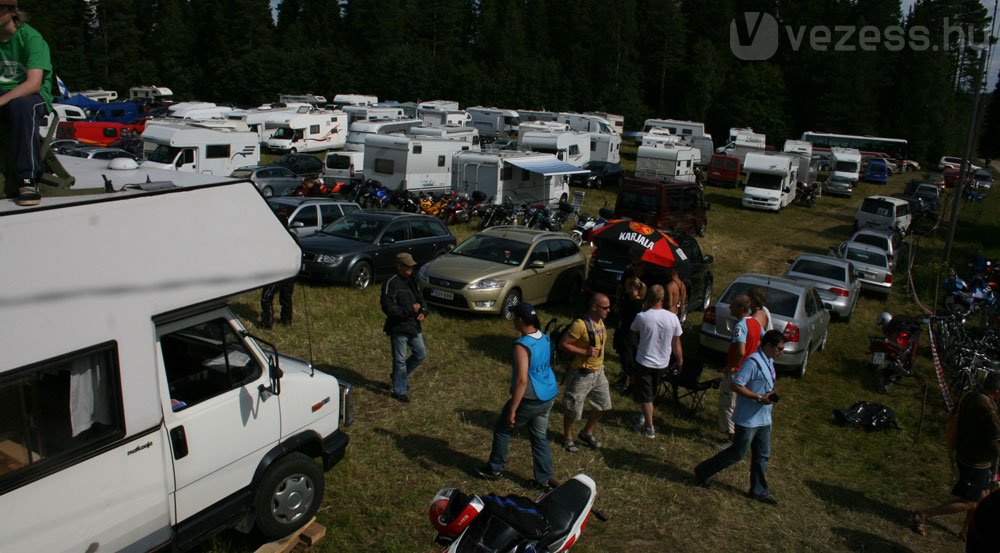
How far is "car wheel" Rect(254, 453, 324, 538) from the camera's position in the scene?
4898 millimetres

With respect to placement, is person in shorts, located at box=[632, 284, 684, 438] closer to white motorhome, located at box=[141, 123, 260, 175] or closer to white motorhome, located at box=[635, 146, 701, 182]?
white motorhome, located at box=[141, 123, 260, 175]

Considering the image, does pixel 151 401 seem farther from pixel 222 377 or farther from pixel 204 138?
pixel 204 138

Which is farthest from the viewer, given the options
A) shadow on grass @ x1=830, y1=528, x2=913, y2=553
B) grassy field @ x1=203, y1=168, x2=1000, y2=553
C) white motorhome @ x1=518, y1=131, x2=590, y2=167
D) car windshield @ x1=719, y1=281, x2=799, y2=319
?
white motorhome @ x1=518, y1=131, x2=590, y2=167

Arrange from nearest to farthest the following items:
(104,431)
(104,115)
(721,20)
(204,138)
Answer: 1. (104,431)
2. (204,138)
3. (104,115)
4. (721,20)

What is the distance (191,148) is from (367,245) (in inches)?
527

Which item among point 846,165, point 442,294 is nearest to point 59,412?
point 442,294

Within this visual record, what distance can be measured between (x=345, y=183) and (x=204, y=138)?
4984 millimetres

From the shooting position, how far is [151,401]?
4.01m

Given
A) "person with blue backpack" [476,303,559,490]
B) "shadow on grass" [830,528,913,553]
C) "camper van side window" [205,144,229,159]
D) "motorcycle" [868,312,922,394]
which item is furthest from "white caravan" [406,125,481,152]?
"shadow on grass" [830,528,913,553]

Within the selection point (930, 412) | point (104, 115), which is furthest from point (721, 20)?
point (930, 412)

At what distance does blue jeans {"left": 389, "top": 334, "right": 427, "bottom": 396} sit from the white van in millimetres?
23088

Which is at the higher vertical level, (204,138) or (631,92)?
(631,92)

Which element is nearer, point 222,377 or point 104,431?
point 104,431

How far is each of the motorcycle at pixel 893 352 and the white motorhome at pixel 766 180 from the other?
20408 millimetres
